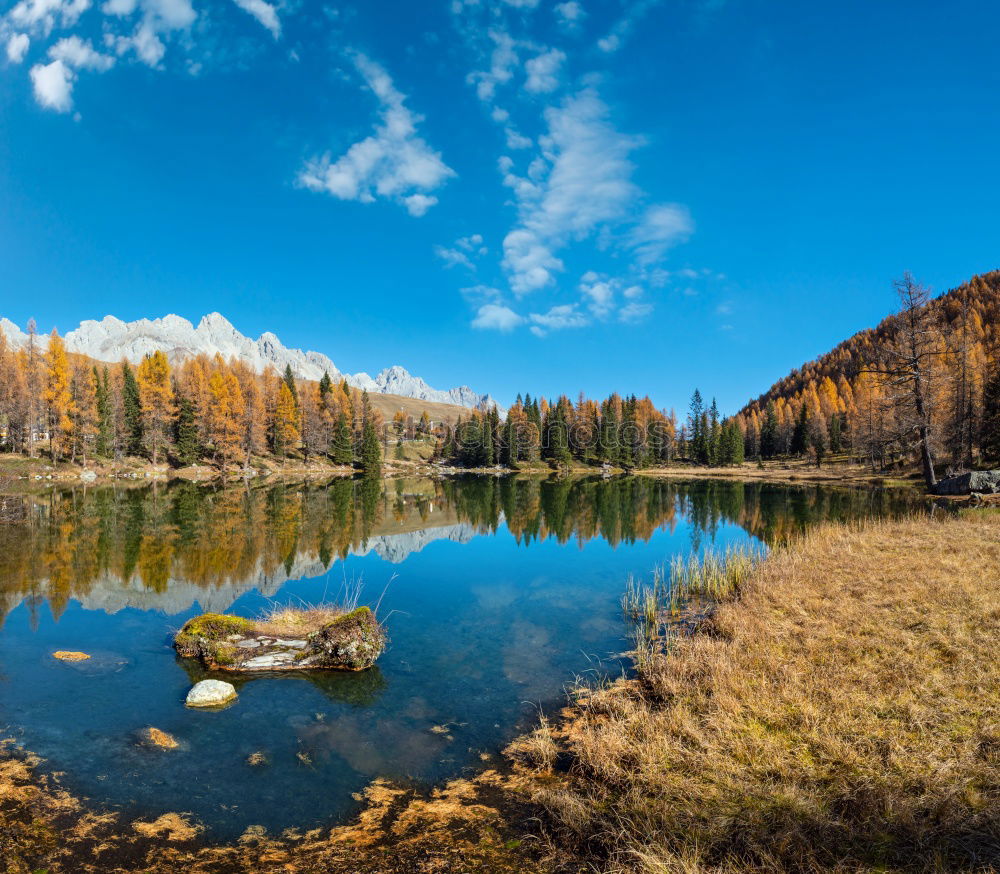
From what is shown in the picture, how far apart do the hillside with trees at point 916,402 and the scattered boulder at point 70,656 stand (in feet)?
116

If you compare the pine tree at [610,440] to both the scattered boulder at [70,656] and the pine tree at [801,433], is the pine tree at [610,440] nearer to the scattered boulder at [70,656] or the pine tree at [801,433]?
the pine tree at [801,433]

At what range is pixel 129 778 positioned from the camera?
8898mm

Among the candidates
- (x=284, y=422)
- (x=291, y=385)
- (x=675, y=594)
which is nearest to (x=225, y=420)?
(x=284, y=422)

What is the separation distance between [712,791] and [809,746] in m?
1.90

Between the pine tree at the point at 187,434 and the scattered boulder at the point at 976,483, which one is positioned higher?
the pine tree at the point at 187,434

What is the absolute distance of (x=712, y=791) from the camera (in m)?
7.03

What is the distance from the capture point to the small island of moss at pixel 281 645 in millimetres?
13828

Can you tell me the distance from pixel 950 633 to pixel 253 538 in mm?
33650

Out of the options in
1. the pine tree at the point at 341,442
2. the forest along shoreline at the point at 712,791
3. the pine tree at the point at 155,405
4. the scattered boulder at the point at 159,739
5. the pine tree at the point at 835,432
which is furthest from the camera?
the pine tree at the point at 835,432

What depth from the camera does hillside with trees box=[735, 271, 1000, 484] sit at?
1156 inches

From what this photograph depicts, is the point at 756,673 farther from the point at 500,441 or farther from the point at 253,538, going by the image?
the point at 500,441

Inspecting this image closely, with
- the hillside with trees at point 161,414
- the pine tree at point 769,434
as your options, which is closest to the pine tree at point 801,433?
the pine tree at point 769,434

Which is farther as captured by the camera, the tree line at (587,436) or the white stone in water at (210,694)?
the tree line at (587,436)

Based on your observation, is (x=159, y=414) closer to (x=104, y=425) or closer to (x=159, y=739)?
(x=104, y=425)
